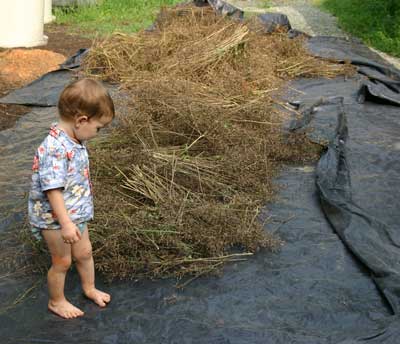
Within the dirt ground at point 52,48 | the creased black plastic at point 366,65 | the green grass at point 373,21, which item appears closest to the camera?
the dirt ground at point 52,48

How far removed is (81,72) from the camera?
22.8 ft

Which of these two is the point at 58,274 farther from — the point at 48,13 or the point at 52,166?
the point at 48,13

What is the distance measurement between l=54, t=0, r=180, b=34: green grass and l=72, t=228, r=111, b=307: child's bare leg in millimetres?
7962

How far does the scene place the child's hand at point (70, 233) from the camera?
2381 millimetres

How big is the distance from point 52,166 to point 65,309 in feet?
2.17

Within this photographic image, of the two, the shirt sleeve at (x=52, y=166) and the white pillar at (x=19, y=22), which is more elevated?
the shirt sleeve at (x=52, y=166)

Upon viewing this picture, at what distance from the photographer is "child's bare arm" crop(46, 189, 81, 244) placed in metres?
2.38

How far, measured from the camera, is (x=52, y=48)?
8789mm

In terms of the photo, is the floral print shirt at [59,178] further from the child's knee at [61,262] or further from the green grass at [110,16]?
the green grass at [110,16]

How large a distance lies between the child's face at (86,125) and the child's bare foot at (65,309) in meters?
0.73

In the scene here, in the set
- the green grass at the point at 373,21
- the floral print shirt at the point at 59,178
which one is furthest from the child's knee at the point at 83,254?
the green grass at the point at 373,21

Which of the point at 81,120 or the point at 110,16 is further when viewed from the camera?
the point at 110,16

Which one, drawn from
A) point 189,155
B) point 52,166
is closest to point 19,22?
point 189,155

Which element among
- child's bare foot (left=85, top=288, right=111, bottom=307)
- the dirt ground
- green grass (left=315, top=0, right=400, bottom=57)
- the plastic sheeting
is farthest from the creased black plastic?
child's bare foot (left=85, top=288, right=111, bottom=307)
